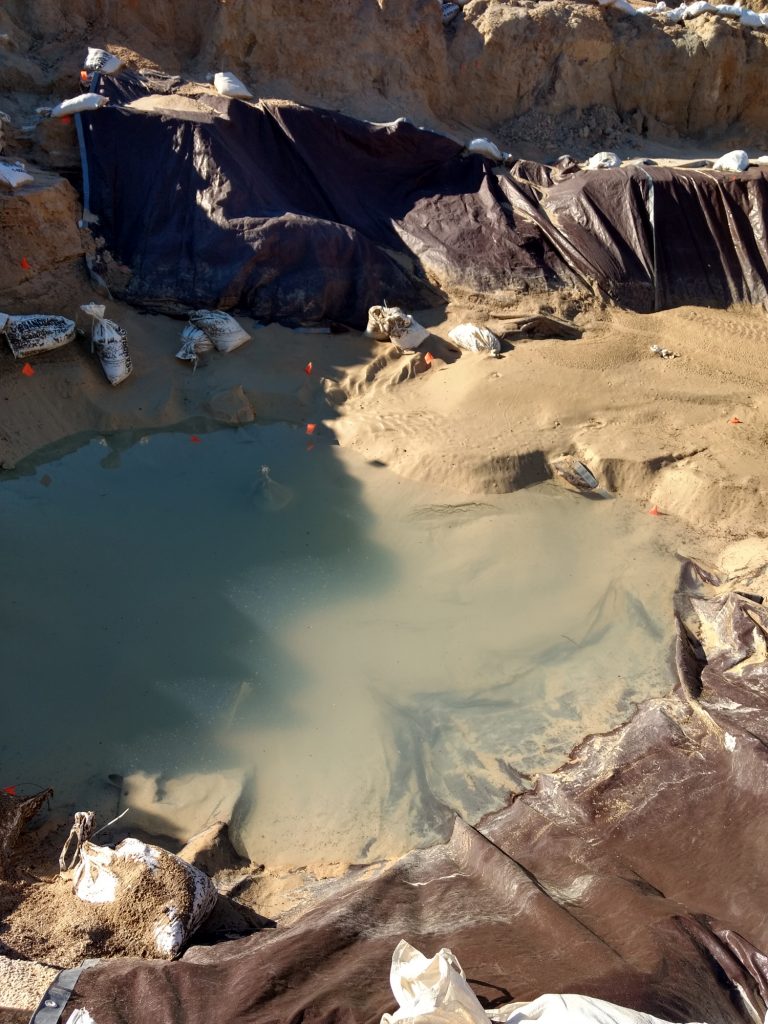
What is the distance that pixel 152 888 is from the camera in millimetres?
2670

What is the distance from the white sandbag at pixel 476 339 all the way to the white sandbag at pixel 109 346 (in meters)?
2.71

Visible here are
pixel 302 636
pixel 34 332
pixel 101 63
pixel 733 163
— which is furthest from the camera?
pixel 733 163

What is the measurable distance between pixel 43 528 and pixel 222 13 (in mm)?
6055

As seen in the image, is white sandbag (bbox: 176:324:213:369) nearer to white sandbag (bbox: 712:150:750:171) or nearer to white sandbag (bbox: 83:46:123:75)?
white sandbag (bbox: 83:46:123:75)

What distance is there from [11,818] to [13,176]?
4.75 meters

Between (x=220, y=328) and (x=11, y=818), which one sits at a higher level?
(x=220, y=328)

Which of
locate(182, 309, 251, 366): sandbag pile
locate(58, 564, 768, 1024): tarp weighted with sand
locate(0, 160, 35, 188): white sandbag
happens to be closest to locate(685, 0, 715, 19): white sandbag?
locate(182, 309, 251, 366): sandbag pile

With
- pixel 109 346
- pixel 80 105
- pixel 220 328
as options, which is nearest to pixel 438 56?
pixel 80 105

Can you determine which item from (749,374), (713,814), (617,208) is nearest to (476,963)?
(713,814)

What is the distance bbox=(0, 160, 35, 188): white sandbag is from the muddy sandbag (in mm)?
4519

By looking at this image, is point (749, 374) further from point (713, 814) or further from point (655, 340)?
point (713, 814)

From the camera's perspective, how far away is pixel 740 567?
4754 mm

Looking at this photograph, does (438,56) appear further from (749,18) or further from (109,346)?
(109,346)

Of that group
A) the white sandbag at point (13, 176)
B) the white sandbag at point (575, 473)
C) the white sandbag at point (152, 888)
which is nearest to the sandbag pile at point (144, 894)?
the white sandbag at point (152, 888)
